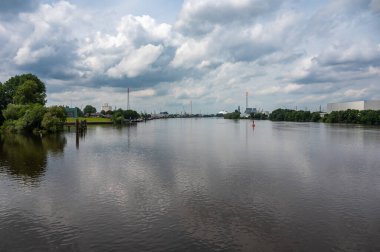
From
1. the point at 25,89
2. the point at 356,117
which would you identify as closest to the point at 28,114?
the point at 25,89

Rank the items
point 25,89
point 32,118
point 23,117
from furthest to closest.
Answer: point 25,89 < point 23,117 < point 32,118

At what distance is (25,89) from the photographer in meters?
92.5

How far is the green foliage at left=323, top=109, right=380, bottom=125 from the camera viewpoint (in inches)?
5906

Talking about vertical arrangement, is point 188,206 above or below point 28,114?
below

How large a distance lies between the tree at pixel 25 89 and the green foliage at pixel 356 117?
13919 cm

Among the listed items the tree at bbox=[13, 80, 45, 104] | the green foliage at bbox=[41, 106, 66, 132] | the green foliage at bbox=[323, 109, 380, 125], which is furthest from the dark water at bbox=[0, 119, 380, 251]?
the green foliage at bbox=[323, 109, 380, 125]

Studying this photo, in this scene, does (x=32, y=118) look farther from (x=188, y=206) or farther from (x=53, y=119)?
(x=188, y=206)

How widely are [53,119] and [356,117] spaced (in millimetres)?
142978

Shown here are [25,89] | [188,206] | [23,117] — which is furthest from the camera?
[25,89]

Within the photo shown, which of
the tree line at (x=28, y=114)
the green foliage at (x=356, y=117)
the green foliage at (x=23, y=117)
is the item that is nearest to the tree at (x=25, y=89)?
the tree line at (x=28, y=114)

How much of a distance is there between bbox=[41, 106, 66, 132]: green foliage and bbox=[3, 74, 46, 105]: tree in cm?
1535

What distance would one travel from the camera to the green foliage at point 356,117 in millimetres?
150000

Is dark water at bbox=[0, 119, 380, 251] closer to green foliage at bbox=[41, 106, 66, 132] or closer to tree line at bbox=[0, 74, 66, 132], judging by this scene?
green foliage at bbox=[41, 106, 66, 132]

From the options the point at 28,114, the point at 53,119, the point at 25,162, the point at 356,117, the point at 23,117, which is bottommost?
the point at 25,162
